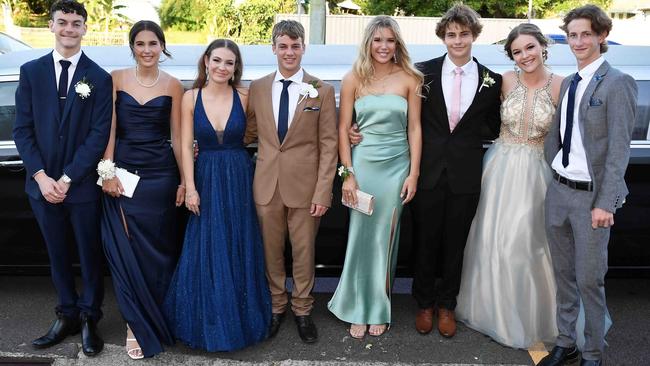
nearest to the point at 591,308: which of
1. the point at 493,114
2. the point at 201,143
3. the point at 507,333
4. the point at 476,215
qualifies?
the point at 507,333

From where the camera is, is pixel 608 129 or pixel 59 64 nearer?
pixel 608 129

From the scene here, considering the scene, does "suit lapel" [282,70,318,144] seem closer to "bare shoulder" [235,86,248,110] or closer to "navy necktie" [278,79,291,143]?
"navy necktie" [278,79,291,143]

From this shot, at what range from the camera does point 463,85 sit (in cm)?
340

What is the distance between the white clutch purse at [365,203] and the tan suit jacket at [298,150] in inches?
6.5

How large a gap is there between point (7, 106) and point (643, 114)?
3956 millimetres

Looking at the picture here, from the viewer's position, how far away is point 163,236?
3.42m

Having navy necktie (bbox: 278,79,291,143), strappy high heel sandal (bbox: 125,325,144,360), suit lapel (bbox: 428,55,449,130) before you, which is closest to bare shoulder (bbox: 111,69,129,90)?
navy necktie (bbox: 278,79,291,143)

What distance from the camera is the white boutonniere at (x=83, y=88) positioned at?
314 cm

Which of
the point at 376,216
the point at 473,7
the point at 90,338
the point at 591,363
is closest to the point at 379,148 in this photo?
the point at 376,216

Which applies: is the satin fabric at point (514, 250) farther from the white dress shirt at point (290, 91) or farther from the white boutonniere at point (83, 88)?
the white boutonniere at point (83, 88)

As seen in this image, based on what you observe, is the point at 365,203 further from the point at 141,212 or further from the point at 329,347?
the point at 141,212

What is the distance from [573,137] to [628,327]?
157 cm

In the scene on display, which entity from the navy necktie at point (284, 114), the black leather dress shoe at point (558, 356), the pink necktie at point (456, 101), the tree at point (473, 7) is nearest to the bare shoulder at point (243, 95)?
the navy necktie at point (284, 114)

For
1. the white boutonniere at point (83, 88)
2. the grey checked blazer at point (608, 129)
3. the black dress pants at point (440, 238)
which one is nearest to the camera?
the grey checked blazer at point (608, 129)
